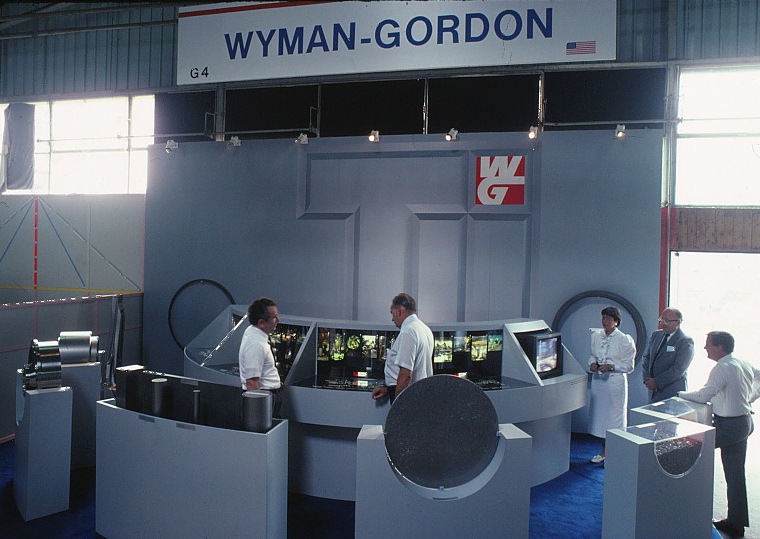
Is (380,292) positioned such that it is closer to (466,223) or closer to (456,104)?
(466,223)

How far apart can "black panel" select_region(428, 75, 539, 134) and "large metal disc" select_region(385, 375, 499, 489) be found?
6.39m

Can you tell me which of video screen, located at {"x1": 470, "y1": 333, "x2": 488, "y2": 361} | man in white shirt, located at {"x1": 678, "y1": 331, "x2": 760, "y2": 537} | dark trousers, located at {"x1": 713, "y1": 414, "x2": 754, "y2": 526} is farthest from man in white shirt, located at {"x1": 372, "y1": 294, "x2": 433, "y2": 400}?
dark trousers, located at {"x1": 713, "y1": 414, "x2": 754, "y2": 526}

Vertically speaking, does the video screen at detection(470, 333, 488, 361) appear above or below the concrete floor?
above

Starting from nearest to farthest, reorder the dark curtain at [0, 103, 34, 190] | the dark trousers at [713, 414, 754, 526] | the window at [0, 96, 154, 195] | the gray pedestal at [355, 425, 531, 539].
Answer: the gray pedestal at [355, 425, 531, 539] < the dark trousers at [713, 414, 754, 526] < the window at [0, 96, 154, 195] < the dark curtain at [0, 103, 34, 190]

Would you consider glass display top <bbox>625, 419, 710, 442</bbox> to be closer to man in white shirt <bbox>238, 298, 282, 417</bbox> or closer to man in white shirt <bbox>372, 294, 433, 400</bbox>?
man in white shirt <bbox>372, 294, 433, 400</bbox>

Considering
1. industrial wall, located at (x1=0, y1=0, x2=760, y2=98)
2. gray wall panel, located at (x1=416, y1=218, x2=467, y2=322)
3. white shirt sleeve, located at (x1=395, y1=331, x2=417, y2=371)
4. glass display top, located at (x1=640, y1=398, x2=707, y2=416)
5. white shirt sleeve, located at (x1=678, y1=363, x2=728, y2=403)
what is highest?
industrial wall, located at (x1=0, y1=0, x2=760, y2=98)

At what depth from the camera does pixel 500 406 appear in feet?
12.9

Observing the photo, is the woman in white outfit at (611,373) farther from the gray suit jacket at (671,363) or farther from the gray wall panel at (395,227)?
the gray wall panel at (395,227)

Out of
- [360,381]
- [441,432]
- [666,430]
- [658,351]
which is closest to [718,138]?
[658,351]

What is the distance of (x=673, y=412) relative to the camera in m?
3.12

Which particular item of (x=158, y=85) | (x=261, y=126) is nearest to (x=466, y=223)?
(x=261, y=126)

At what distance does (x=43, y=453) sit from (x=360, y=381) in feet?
7.22

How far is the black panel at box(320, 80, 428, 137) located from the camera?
328 inches

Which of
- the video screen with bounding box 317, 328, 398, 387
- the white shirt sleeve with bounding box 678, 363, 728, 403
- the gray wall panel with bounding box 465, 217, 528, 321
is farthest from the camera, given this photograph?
the gray wall panel with bounding box 465, 217, 528, 321
